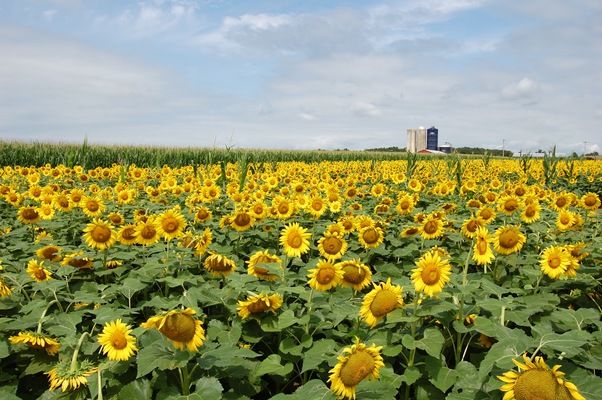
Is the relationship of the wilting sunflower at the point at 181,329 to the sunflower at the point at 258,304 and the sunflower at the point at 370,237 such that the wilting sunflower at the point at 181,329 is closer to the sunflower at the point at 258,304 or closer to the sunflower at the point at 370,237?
the sunflower at the point at 258,304

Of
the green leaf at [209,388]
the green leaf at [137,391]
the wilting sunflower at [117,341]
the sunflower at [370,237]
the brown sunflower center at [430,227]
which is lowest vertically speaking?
the green leaf at [137,391]

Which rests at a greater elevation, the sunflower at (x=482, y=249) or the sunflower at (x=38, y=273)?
the sunflower at (x=482, y=249)

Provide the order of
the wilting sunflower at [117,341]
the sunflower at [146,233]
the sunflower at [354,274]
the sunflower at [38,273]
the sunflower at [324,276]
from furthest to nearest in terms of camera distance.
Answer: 1. the sunflower at [146,233]
2. the sunflower at [38,273]
3. the sunflower at [354,274]
4. the sunflower at [324,276]
5. the wilting sunflower at [117,341]

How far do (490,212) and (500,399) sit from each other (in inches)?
116

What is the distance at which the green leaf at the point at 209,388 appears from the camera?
5.96 ft

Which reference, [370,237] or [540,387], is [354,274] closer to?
[370,237]

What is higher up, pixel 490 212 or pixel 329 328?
pixel 490 212

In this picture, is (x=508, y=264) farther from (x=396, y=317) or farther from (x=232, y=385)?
(x=232, y=385)

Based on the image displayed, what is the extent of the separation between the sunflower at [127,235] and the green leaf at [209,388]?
1867 mm

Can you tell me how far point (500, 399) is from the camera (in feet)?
5.73

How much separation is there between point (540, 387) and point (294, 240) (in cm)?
204

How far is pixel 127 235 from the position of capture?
11.7 feet

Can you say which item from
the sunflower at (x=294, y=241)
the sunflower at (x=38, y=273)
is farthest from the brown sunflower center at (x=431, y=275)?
the sunflower at (x=38, y=273)

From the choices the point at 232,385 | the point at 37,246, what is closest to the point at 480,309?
the point at 232,385
